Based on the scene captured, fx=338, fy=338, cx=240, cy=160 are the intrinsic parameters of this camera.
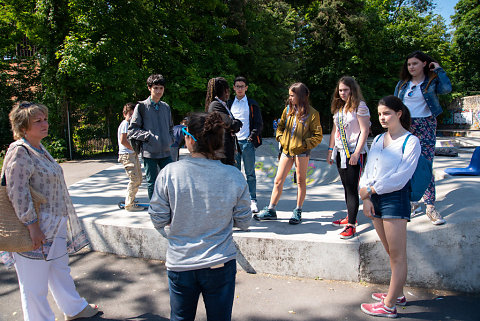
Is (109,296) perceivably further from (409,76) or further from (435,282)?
(409,76)

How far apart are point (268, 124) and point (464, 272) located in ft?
64.6

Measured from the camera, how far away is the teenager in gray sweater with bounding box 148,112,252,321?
193cm

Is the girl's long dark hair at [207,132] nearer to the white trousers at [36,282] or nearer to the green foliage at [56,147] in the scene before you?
the white trousers at [36,282]

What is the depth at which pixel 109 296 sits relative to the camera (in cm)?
342

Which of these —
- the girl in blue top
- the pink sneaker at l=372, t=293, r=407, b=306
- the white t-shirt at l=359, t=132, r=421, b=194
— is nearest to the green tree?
the girl in blue top

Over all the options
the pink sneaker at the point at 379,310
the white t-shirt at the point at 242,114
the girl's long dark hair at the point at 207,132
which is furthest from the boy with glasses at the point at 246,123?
the girl's long dark hair at the point at 207,132

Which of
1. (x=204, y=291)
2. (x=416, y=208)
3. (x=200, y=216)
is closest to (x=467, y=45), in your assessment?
(x=416, y=208)

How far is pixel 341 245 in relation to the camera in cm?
355

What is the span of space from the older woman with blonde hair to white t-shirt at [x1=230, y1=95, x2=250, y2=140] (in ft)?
8.37

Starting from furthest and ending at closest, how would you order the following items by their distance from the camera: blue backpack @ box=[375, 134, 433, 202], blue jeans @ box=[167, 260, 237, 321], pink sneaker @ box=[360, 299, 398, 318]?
pink sneaker @ box=[360, 299, 398, 318] → blue backpack @ box=[375, 134, 433, 202] → blue jeans @ box=[167, 260, 237, 321]

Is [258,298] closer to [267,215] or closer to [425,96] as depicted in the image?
[267,215]

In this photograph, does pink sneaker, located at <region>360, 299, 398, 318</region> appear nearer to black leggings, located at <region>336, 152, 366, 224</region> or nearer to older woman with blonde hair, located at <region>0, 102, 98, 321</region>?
black leggings, located at <region>336, 152, 366, 224</region>

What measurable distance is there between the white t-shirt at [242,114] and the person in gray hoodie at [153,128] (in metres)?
0.95

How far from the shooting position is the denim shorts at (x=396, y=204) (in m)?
2.73
